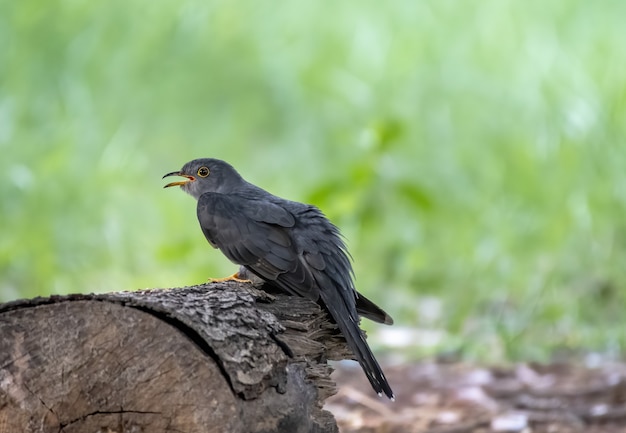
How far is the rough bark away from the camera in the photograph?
267cm

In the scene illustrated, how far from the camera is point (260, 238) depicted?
12.3 ft

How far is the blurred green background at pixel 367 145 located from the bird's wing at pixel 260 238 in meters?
2.84

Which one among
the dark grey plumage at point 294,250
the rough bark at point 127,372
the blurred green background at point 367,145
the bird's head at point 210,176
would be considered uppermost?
the blurred green background at point 367,145

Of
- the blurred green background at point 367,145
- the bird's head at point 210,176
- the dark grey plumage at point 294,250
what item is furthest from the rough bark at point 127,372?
the blurred green background at point 367,145

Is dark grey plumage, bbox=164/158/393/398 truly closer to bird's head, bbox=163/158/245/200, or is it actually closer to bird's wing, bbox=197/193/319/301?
bird's wing, bbox=197/193/319/301

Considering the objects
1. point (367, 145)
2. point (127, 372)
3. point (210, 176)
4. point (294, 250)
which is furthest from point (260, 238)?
point (367, 145)

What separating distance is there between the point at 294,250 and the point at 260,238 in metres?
0.15

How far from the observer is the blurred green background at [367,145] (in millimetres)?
7207

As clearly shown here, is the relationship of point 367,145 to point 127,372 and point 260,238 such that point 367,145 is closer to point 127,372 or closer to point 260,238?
point 260,238

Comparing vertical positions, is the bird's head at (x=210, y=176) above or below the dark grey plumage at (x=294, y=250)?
above

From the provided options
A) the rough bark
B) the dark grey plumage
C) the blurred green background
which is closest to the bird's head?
the dark grey plumage

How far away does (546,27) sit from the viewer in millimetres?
9250

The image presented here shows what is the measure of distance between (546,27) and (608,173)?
233 centimetres

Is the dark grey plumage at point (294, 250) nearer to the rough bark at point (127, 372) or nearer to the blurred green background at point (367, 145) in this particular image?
the rough bark at point (127, 372)
